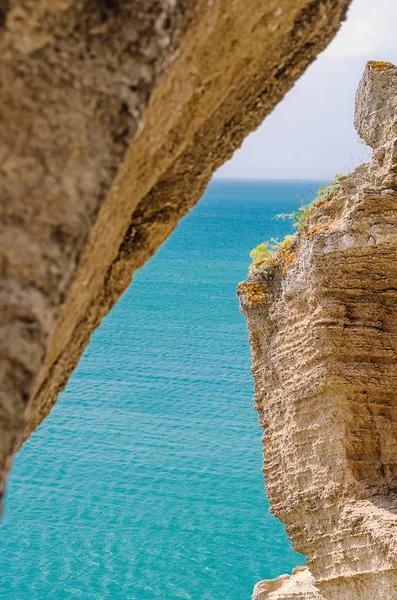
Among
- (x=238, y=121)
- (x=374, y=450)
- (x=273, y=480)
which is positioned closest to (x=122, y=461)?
(x=273, y=480)

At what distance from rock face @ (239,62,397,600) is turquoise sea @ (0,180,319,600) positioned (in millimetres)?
1455

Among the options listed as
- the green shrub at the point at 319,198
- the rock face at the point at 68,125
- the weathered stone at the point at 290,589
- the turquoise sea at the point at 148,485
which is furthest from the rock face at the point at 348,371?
the rock face at the point at 68,125

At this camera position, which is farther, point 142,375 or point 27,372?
point 142,375

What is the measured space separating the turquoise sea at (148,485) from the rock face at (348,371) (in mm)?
1455

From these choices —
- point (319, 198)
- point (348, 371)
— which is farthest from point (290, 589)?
point (319, 198)

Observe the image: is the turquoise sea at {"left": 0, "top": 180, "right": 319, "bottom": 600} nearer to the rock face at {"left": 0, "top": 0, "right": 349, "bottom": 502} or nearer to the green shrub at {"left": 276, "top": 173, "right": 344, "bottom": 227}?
the green shrub at {"left": 276, "top": 173, "right": 344, "bottom": 227}

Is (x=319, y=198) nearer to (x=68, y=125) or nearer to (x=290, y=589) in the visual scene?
(x=290, y=589)

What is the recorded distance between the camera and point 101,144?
7.93 feet

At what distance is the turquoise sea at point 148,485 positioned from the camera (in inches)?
699

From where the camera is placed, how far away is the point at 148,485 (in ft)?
73.0

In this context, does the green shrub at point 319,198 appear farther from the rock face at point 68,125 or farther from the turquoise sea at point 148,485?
the rock face at point 68,125

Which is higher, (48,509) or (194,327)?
(194,327)

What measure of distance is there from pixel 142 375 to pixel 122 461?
8.58 metres

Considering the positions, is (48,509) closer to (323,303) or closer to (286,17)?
(323,303)
